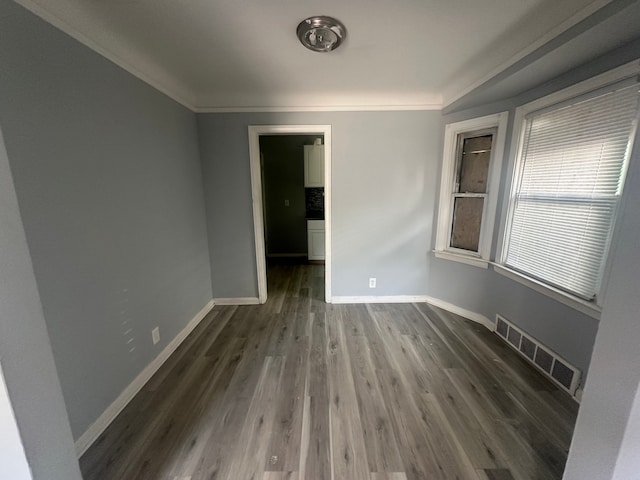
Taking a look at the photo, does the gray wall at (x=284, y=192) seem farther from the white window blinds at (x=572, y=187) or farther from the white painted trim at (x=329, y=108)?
the white window blinds at (x=572, y=187)

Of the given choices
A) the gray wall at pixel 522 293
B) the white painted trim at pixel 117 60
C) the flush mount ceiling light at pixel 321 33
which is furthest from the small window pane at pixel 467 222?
the white painted trim at pixel 117 60

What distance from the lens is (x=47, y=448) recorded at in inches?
29.2

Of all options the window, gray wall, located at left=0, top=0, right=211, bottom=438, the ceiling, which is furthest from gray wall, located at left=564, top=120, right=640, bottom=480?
the window

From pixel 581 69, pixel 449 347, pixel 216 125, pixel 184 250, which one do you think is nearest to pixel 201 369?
pixel 184 250

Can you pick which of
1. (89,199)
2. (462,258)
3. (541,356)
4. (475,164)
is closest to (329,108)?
(475,164)

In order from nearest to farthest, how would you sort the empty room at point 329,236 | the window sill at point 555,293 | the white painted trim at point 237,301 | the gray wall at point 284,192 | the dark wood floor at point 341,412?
the empty room at point 329,236, the dark wood floor at point 341,412, the window sill at point 555,293, the white painted trim at point 237,301, the gray wall at point 284,192

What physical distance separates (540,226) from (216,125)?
10.5 ft

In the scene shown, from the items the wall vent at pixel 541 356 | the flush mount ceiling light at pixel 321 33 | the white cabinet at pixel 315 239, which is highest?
the flush mount ceiling light at pixel 321 33

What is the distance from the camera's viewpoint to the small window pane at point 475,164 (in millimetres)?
2508

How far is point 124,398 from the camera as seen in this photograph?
1.66m

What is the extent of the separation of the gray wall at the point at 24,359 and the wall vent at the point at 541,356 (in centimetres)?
271

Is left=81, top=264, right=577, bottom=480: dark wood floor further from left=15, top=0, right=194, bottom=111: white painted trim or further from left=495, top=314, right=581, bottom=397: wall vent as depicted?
left=15, top=0, right=194, bottom=111: white painted trim

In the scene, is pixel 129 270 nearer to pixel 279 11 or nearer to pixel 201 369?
pixel 201 369

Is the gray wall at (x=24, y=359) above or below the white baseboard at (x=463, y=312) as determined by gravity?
above
